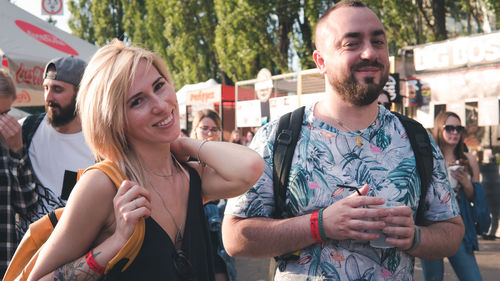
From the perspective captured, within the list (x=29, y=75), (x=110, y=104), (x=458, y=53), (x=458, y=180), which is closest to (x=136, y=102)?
(x=110, y=104)

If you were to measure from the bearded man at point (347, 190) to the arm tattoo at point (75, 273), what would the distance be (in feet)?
2.12

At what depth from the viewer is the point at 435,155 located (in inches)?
74.3

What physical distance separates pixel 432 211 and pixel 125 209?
1.30 m

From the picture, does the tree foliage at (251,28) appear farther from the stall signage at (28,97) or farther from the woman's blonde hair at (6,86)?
the woman's blonde hair at (6,86)

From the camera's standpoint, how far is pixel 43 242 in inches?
60.4

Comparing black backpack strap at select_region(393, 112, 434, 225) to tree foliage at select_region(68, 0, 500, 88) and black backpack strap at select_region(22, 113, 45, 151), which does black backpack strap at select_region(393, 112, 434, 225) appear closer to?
black backpack strap at select_region(22, 113, 45, 151)

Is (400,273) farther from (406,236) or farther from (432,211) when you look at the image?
(432,211)

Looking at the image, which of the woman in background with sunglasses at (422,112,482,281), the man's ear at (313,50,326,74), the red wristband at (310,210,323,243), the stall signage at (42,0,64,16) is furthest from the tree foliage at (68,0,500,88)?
the red wristband at (310,210,323,243)

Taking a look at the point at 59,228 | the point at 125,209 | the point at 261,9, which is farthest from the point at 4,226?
the point at 261,9

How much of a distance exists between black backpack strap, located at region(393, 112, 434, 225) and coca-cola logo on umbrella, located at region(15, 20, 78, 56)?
→ 18.8 ft

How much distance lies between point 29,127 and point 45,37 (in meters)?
3.99

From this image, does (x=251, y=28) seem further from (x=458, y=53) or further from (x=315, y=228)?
(x=315, y=228)

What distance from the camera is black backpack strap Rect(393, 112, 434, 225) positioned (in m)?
1.82

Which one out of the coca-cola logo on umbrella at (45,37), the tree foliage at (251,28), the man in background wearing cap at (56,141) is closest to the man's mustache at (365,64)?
the man in background wearing cap at (56,141)
